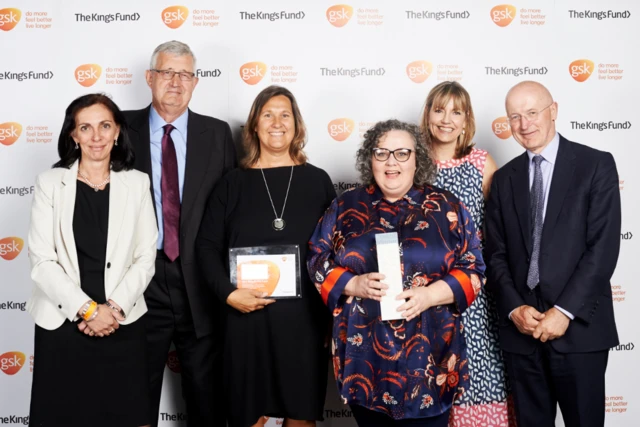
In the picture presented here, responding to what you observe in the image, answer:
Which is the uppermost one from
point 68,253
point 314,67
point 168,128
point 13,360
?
point 314,67

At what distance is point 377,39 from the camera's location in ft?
11.9

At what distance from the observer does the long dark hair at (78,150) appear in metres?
2.51

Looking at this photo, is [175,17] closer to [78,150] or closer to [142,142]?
[142,142]

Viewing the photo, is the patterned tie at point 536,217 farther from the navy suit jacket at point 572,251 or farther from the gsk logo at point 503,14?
the gsk logo at point 503,14

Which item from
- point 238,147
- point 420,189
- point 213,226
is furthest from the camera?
point 238,147

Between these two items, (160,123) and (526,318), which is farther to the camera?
(160,123)

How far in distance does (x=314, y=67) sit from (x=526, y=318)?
1909mm

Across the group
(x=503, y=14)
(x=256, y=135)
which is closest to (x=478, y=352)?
(x=256, y=135)

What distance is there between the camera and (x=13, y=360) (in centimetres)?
366

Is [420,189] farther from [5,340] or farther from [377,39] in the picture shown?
[5,340]

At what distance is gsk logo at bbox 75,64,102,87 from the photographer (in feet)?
11.9

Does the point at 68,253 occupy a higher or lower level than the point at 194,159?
lower

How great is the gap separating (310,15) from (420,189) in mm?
1702

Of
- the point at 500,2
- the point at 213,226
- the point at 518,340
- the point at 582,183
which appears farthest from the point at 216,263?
the point at 500,2
